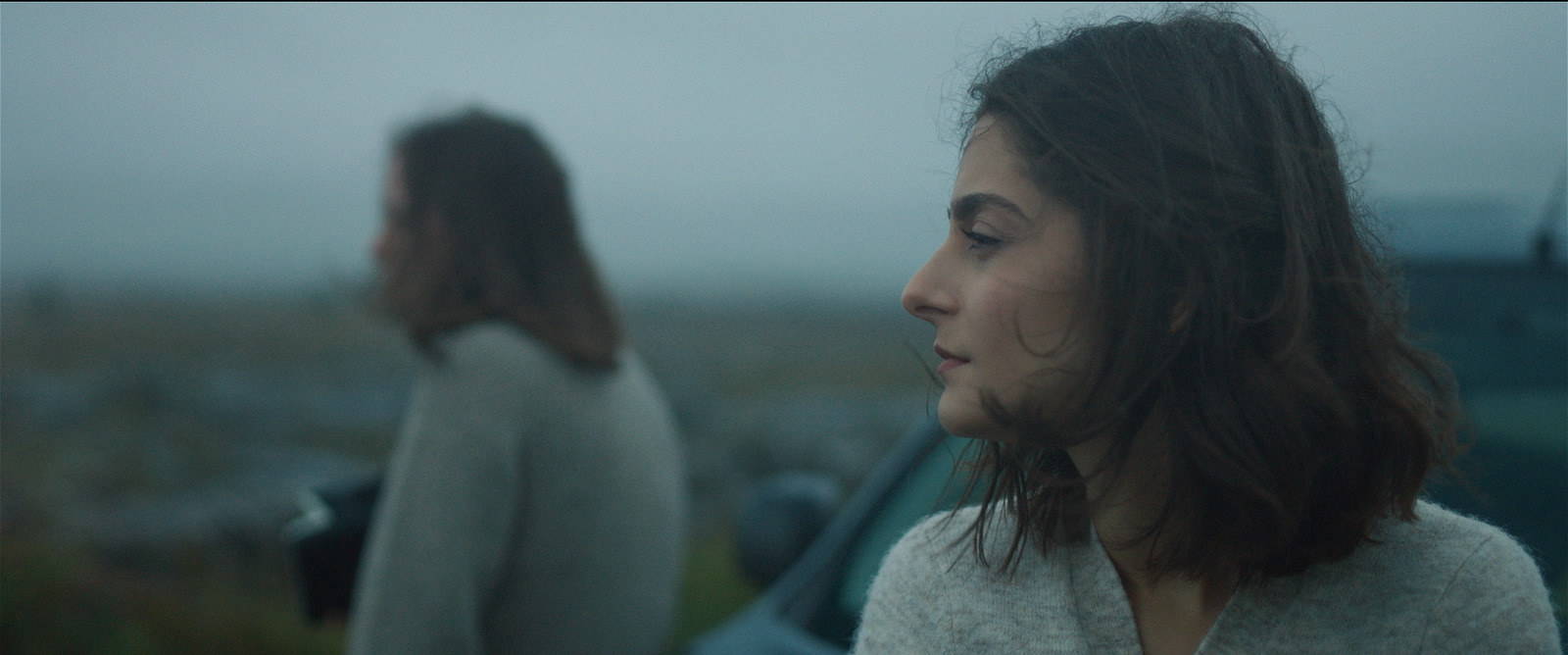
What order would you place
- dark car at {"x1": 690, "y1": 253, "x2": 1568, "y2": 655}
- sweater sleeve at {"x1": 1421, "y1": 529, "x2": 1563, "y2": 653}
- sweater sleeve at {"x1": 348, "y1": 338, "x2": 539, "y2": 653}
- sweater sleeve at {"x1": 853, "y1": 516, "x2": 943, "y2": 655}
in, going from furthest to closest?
sweater sleeve at {"x1": 348, "y1": 338, "x2": 539, "y2": 653}
dark car at {"x1": 690, "y1": 253, "x2": 1568, "y2": 655}
sweater sleeve at {"x1": 853, "y1": 516, "x2": 943, "y2": 655}
sweater sleeve at {"x1": 1421, "y1": 529, "x2": 1563, "y2": 653}

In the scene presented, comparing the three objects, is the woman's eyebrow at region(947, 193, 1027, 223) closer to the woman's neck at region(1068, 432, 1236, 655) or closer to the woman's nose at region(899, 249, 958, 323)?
the woman's nose at region(899, 249, 958, 323)

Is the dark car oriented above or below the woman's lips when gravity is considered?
below

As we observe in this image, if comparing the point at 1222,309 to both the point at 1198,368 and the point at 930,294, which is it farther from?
the point at 930,294

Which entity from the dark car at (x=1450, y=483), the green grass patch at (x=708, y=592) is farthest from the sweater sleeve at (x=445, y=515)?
the green grass patch at (x=708, y=592)

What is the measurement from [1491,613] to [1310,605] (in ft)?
0.51

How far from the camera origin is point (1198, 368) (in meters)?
0.99

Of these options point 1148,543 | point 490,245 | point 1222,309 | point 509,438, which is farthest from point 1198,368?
point 490,245

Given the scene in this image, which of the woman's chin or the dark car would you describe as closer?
the woman's chin

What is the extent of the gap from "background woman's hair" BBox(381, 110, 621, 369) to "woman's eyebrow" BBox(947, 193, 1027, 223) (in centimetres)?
117

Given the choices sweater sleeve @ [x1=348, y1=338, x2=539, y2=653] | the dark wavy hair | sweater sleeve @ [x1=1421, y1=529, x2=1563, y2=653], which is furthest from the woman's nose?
sweater sleeve @ [x1=348, y1=338, x2=539, y2=653]

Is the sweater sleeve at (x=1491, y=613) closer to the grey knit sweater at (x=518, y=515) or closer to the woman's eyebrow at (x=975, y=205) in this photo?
the woman's eyebrow at (x=975, y=205)

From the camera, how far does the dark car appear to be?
59.5 inches

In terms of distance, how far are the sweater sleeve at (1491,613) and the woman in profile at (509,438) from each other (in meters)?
1.45


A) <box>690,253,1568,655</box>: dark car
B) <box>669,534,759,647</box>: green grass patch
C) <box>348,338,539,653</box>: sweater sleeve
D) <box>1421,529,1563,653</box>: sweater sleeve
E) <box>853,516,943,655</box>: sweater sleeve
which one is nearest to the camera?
<box>1421,529,1563,653</box>: sweater sleeve
